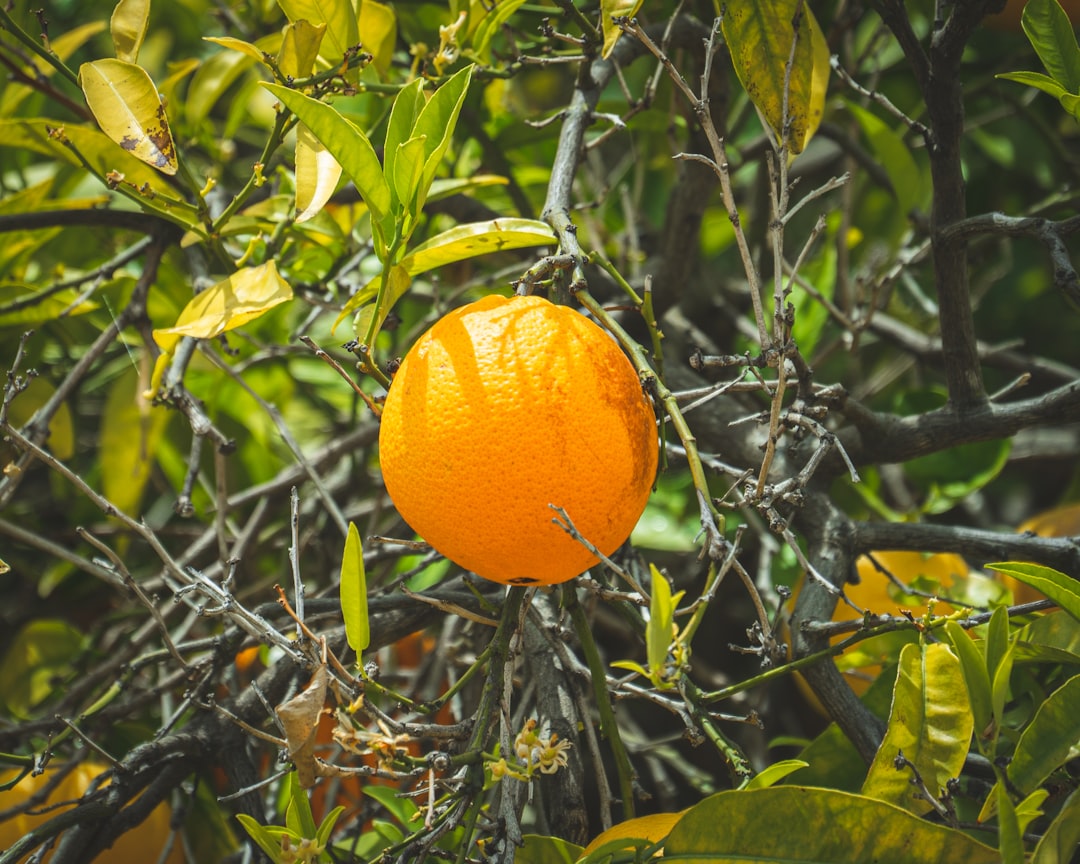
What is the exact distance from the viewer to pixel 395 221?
2.29 feet

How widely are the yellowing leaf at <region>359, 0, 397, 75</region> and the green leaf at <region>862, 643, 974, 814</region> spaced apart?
76 centimetres

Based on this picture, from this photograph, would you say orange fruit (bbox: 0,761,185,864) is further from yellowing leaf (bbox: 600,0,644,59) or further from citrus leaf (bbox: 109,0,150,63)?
yellowing leaf (bbox: 600,0,644,59)

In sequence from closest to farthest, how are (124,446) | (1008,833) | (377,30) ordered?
1. (1008,833)
2. (377,30)
3. (124,446)

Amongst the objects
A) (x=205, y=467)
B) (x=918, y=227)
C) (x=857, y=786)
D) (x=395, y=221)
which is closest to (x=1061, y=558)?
(x=857, y=786)

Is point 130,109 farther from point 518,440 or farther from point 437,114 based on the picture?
point 518,440

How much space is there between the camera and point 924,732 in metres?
0.66

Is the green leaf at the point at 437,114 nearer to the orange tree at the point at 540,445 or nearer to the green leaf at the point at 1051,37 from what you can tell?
the orange tree at the point at 540,445

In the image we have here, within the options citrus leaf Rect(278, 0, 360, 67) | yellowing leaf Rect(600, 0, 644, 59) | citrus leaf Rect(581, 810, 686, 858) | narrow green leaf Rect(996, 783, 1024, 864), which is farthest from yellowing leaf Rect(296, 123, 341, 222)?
narrow green leaf Rect(996, 783, 1024, 864)

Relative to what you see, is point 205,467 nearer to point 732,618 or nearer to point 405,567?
point 405,567

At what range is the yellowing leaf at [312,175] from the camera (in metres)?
0.75

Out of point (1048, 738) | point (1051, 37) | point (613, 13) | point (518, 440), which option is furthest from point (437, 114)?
point (1048, 738)

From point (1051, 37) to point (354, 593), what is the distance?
722mm

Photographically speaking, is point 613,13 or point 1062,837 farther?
point 613,13

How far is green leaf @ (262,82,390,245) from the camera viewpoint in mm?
642
